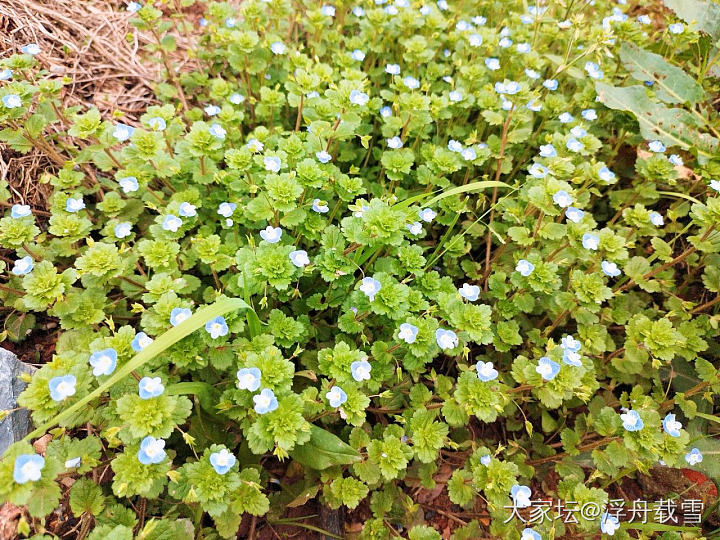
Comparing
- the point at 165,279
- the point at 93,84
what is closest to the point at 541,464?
the point at 165,279

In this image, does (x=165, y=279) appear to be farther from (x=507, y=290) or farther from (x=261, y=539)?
(x=507, y=290)

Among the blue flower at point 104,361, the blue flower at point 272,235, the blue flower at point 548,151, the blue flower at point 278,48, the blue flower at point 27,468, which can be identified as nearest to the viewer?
the blue flower at point 27,468

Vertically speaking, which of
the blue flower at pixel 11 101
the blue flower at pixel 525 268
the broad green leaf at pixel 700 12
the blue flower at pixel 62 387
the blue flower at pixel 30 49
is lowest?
the blue flower at pixel 525 268

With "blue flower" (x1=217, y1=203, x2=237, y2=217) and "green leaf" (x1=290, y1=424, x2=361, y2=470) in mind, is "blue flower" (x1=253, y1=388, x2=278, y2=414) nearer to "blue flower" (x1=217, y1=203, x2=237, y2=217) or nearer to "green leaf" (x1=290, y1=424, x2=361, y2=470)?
"green leaf" (x1=290, y1=424, x2=361, y2=470)

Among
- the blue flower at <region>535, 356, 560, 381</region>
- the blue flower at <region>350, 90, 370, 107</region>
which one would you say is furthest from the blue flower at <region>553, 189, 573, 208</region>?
the blue flower at <region>350, 90, 370, 107</region>

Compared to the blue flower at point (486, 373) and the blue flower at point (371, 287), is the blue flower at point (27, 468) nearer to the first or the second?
the blue flower at point (371, 287)

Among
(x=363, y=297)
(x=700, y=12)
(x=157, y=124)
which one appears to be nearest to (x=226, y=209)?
(x=157, y=124)

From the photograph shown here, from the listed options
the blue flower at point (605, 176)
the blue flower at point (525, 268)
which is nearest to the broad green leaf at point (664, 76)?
the blue flower at point (605, 176)
